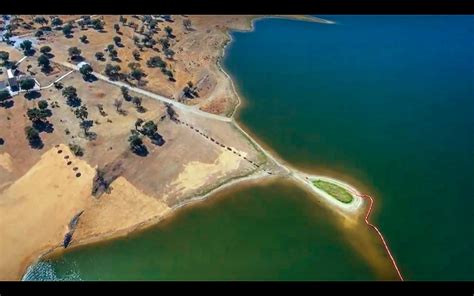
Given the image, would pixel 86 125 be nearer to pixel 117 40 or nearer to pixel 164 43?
pixel 117 40

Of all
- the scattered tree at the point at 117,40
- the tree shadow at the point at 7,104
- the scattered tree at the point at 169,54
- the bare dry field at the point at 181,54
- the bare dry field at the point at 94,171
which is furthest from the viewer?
the scattered tree at the point at 117,40

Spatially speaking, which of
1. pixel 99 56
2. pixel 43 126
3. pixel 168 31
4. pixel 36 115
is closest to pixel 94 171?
pixel 43 126

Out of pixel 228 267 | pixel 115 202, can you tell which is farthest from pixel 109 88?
pixel 228 267

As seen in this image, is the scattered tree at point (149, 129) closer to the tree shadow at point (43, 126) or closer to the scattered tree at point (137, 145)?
the scattered tree at point (137, 145)

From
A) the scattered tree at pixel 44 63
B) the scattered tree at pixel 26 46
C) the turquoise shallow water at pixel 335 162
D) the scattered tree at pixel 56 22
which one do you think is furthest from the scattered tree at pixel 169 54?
the scattered tree at pixel 26 46

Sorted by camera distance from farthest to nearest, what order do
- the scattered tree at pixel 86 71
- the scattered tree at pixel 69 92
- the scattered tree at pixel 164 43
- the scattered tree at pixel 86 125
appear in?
the scattered tree at pixel 164 43 < the scattered tree at pixel 86 71 < the scattered tree at pixel 69 92 < the scattered tree at pixel 86 125
